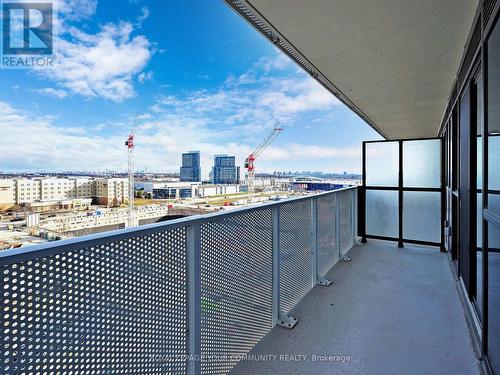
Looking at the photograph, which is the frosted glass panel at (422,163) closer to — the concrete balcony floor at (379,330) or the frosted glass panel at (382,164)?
the frosted glass panel at (382,164)

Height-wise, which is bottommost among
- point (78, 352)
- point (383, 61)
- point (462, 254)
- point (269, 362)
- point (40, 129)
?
point (269, 362)

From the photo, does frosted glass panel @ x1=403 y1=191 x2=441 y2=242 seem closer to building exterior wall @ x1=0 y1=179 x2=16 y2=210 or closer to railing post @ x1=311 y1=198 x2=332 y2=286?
railing post @ x1=311 y1=198 x2=332 y2=286

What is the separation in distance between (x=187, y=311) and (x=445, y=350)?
6.57 feet

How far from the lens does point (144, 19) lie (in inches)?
937

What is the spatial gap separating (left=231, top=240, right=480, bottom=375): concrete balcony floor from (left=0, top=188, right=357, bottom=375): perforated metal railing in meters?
0.24

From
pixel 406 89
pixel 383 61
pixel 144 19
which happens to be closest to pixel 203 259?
pixel 383 61

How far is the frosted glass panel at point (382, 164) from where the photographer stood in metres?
4.93

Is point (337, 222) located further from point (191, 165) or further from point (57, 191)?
point (191, 165)

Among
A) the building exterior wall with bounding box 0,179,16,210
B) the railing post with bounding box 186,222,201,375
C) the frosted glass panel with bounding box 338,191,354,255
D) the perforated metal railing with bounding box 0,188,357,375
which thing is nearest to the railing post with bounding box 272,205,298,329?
the perforated metal railing with bounding box 0,188,357,375

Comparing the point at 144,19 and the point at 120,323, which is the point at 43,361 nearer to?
the point at 120,323

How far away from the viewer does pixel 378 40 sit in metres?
2.09

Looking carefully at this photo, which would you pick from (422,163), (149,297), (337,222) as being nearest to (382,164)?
(422,163)

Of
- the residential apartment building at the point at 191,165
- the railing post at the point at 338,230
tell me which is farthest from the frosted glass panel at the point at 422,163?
the residential apartment building at the point at 191,165

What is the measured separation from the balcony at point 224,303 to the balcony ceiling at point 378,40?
1408 mm
